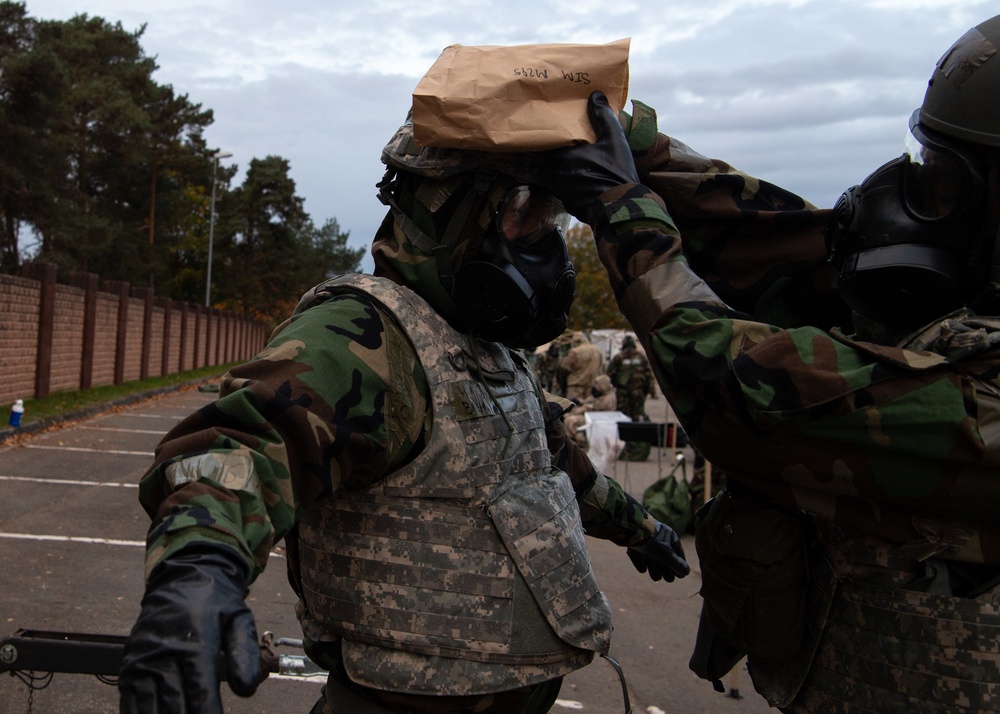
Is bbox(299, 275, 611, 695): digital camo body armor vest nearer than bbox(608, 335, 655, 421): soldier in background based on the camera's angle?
Yes

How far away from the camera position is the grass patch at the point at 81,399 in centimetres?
1337

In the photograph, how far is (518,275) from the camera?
2.19m

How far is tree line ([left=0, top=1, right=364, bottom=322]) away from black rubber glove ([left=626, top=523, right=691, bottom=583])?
2173cm

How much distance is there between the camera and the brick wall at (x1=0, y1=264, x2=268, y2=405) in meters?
14.2

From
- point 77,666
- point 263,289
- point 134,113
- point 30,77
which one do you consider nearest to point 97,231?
point 134,113

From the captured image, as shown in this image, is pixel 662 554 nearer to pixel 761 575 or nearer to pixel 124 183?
pixel 761 575

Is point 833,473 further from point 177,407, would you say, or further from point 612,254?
point 177,407

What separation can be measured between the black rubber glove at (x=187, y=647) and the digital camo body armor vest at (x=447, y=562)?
→ 661mm

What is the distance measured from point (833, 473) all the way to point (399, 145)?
52.0 inches

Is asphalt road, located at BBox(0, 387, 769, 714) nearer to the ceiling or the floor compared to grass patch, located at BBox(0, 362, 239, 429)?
nearer to the ceiling

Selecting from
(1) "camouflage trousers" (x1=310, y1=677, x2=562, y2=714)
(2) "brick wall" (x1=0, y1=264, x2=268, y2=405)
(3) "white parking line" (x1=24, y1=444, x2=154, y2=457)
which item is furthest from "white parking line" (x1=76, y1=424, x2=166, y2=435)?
(1) "camouflage trousers" (x1=310, y1=677, x2=562, y2=714)

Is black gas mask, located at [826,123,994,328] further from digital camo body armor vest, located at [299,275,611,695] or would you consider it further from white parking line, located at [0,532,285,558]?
white parking line, located at [0,532,285,558]

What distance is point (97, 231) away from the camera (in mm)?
28031

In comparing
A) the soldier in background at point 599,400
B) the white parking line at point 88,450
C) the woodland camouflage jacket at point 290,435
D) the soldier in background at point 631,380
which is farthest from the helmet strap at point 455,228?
the soldier in background at point 631,380
